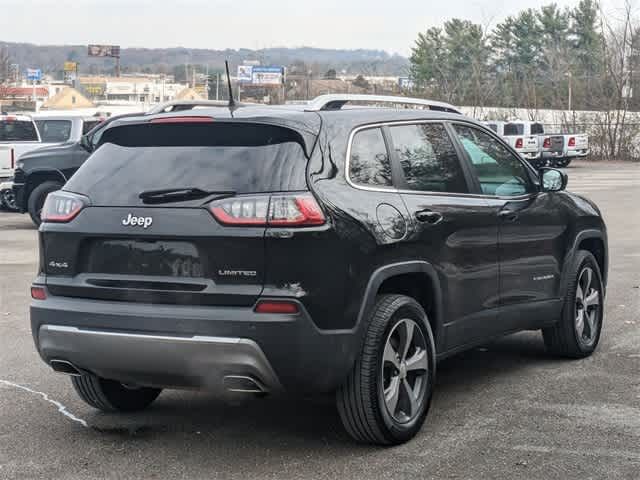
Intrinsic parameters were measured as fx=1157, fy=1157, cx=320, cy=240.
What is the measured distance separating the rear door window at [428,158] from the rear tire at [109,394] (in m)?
1.99

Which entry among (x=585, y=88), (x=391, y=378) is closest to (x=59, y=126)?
(x=391, y=378)

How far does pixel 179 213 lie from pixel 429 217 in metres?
1.45

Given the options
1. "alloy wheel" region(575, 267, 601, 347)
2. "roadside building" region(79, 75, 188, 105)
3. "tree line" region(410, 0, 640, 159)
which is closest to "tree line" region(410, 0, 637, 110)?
"tree line" region(410, 0, 640, 159)

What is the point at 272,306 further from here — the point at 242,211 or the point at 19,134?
the point at 19,134

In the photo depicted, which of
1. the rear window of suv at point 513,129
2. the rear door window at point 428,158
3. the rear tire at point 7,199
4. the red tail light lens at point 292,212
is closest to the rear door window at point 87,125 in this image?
the rear tire at point 7,199

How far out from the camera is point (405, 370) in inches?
233

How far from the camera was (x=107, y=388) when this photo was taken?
6449mm

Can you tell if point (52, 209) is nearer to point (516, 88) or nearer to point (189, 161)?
point (189, 161)

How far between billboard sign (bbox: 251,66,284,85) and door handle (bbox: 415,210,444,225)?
356 feet

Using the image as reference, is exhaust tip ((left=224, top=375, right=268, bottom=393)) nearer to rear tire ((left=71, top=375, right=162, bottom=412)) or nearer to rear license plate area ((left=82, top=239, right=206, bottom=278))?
rear license plate area ((left=82, top=239, right=206, bottom=278))

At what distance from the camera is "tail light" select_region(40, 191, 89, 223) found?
571 centimetres

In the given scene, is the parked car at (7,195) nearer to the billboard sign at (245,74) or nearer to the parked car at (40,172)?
the parked car at (40,172)

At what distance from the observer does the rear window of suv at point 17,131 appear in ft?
73.6

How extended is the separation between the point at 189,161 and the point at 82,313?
0.89 meters
